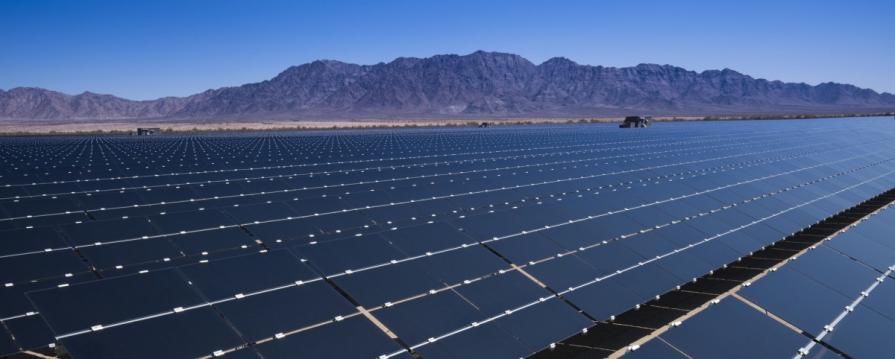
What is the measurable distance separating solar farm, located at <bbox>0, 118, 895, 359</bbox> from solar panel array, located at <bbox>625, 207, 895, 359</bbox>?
47mm

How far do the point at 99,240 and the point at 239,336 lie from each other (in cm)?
559

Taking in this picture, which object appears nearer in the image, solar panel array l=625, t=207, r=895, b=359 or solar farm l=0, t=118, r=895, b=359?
solar farm l=0, t=118, r=895, b=359

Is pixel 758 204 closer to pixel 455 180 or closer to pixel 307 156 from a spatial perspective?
pixel 455 180

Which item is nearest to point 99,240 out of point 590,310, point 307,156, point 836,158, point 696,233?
point 590,310

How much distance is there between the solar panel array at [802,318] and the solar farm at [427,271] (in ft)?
0.15

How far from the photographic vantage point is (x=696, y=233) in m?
16.3

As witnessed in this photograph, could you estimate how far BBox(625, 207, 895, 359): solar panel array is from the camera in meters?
8.74

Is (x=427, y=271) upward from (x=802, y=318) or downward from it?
upward

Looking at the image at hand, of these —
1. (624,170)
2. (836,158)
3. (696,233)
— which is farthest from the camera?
(836,158)

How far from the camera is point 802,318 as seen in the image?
998 centimetres

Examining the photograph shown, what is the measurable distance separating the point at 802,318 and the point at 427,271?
688cm

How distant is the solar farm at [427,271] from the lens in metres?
8.14

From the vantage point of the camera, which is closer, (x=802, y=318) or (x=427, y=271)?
(x=802, y=318)

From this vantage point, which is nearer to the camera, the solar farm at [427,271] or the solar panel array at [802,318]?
the solar farm at [427,271]
